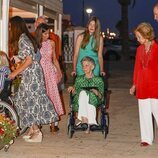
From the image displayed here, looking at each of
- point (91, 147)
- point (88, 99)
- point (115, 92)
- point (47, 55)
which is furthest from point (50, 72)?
point (115, 92)

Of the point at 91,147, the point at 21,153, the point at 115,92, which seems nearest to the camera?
the point at 21,153

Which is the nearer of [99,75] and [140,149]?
[140,149]

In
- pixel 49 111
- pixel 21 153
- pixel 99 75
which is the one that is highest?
pixel 99 75

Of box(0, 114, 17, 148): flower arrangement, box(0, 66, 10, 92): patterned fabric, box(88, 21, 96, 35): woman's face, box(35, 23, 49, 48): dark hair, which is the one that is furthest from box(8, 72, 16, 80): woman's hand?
box(88, 21, 96, 35): woman's face

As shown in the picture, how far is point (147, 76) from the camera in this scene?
24.8ft

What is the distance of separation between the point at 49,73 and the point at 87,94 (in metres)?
0.82

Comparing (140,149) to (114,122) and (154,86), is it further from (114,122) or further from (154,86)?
(114,122)

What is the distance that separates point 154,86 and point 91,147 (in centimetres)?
123

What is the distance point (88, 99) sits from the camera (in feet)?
27.0

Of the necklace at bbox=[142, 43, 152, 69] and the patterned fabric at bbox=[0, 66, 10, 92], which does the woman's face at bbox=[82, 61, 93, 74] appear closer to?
the necklace at bbox=[142, 43, 152, 69]

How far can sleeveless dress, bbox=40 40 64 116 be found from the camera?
8539mm

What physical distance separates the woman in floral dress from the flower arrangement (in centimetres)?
71

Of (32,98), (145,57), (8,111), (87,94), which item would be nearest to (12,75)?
(32,98)

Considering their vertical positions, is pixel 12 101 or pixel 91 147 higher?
pixel 12 101
